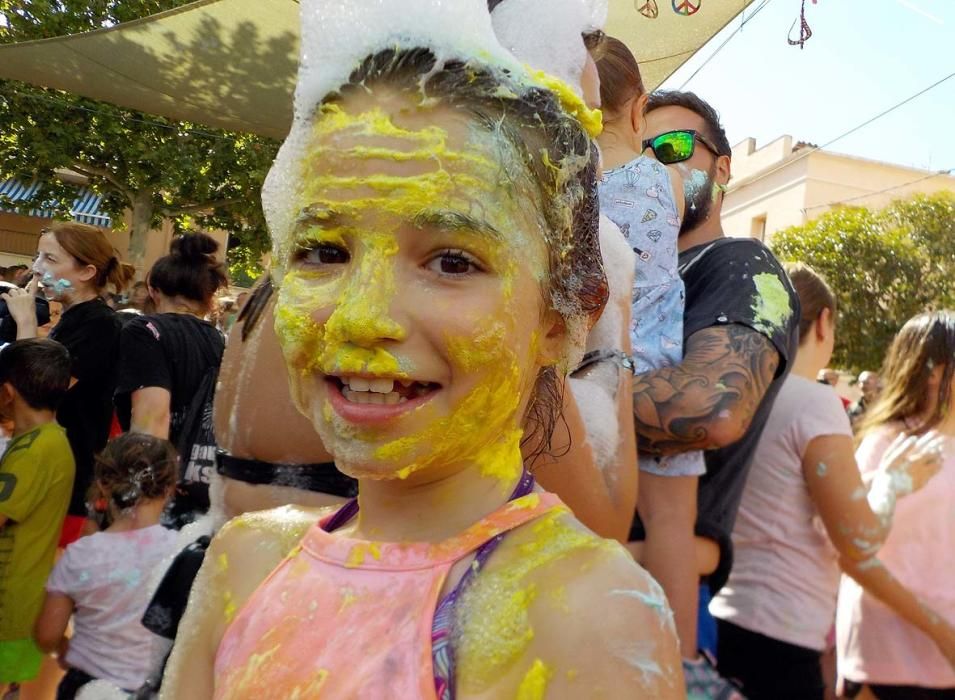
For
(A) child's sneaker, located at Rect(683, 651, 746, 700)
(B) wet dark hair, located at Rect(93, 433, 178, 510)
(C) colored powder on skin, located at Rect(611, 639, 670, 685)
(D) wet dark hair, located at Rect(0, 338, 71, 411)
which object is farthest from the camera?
(D) wet dark hair, located at Rect(0, 338, 71, 411)

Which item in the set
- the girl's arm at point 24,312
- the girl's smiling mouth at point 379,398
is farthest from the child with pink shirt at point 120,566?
the girl's smiling mouth at point 379,398

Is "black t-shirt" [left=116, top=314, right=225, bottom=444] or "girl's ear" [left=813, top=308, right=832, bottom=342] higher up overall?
"girl's ear" [left=813, top=308, right=832, bottom=342]

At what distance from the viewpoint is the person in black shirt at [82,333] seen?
412 cm

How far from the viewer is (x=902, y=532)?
3484 mm

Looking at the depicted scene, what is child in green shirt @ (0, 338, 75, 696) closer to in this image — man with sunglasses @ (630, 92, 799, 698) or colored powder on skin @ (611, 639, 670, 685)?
man with sunglasses @ (630, 92, 799, 698)

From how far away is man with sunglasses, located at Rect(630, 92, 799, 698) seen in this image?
7.07 feet

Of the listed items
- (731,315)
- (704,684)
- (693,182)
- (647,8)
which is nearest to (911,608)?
(704,684)

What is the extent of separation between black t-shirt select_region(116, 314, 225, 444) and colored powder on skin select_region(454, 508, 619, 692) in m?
2.80

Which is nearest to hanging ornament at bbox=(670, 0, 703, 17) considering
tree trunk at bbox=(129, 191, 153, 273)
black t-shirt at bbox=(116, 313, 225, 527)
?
black t-shirt at bbox=(116, 313, 225, 527)

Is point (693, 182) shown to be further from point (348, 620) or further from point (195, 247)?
point (195, 247)

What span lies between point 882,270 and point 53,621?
65.3 feet

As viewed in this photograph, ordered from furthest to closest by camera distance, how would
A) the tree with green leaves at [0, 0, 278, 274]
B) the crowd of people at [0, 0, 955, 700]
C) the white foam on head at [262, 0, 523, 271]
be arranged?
the tree with green leaves at [0, 0, 278, 274] → the white foam on head at [262, 0, 523, 271] → the crowd of people at [0, 0, 955, 700]

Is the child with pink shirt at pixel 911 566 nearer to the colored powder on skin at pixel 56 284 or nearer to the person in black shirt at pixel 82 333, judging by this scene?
the person in black shirt at pixel 82 333

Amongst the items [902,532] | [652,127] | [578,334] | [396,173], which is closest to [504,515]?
[578,334]
